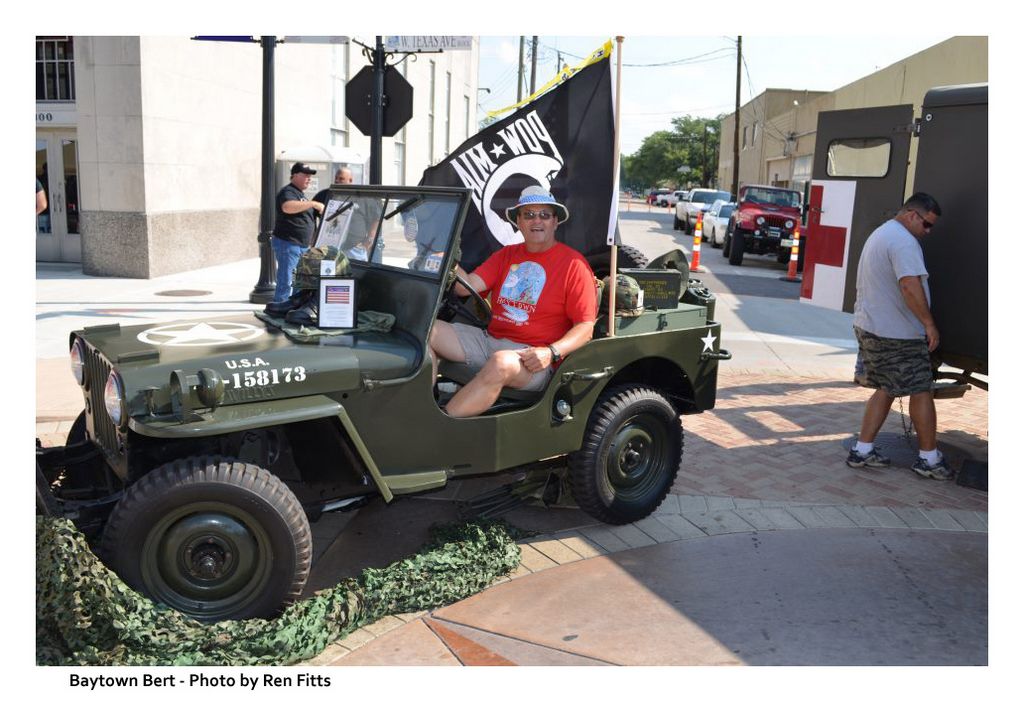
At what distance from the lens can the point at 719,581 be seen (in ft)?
13.7

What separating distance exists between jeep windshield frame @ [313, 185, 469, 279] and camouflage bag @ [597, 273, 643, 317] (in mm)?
963

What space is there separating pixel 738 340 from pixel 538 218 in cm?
644

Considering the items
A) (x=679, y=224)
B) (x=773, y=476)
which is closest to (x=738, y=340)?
(x=773, y=476)

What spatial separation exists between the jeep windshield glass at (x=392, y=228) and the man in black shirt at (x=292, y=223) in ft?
15.1

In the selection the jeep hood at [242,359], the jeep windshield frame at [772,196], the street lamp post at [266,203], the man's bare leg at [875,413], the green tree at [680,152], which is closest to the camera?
the jeep hood at [242,359]

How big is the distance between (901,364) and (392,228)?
340cm

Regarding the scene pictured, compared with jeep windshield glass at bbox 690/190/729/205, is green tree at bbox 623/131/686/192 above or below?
above

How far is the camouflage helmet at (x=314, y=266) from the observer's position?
4.29 metres

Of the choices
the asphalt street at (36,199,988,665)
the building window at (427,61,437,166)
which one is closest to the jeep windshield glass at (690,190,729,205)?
the building window at (427,61,437,166)

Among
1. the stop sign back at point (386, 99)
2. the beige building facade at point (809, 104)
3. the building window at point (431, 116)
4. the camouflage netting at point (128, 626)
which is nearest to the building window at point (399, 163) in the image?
the building window at point (431, 116)

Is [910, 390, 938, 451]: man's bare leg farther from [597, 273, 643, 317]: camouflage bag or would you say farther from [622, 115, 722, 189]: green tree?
[622, 115, 722, 189]: green tree

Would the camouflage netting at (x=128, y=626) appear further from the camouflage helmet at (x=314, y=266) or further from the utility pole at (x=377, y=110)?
the utility pole at (x=377, y=110)

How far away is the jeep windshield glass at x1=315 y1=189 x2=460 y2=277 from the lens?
13.8 ft

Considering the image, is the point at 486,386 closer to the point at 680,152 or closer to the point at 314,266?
Answer: the point at 314,266
